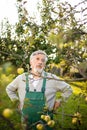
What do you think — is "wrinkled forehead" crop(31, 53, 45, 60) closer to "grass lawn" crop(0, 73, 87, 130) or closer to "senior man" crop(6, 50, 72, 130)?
"senior man" crop(6, 50, 72, 130)

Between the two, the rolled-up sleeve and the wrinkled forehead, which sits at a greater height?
the wrinkled forehead

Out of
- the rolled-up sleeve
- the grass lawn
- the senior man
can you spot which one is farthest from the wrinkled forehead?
the grass lawn

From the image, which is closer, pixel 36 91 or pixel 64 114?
pixel 64 114

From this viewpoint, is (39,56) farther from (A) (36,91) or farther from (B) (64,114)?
(B) (64,114)

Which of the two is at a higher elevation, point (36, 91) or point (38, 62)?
point (38, 62)

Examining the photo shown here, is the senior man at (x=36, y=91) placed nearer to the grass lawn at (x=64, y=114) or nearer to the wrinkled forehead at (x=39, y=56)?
the wrinkled forehead at (x=39, y=56)

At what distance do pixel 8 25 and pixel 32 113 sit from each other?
25664mm

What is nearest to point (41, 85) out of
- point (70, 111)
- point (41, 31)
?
point (41, 31)

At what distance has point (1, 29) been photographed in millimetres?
29922

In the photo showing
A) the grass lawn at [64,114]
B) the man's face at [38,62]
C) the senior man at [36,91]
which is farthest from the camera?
the man's face at [38,62]

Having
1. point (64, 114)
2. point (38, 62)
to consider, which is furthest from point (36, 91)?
point (64, 114)

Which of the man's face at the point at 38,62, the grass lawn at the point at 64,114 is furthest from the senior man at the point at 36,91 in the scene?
the grass lawn at the point at 64,114

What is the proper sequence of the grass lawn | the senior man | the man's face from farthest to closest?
the man's face < the senior man < the grass lawn

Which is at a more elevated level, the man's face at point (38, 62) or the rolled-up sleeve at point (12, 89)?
the man's face at point (38, 62)
